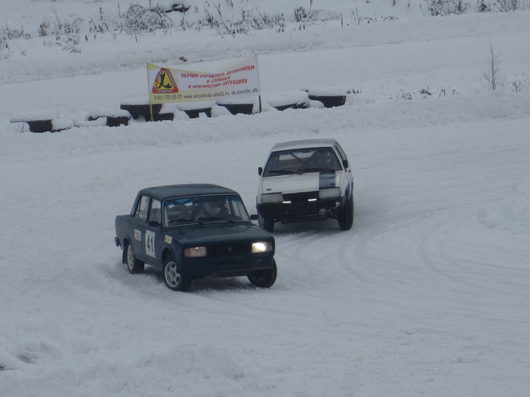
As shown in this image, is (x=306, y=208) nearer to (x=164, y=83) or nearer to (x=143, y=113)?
(x=164, y=83)

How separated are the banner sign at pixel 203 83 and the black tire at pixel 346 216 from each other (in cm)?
933

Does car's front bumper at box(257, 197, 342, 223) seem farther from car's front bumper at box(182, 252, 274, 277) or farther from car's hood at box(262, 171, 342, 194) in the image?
car's front bumper at box(182, 252, 274, 277)

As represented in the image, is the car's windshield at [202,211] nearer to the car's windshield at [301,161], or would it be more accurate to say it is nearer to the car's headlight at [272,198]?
the car's headlight at [272,198]

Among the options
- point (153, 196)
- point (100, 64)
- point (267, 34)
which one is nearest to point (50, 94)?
point (100, 64)

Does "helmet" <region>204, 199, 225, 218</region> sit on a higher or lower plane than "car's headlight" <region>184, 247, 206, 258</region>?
higher

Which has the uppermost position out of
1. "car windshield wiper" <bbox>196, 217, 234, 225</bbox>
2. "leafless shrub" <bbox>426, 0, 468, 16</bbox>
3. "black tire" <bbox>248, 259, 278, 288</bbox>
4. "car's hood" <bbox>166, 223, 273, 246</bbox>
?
"leafless shrub" <bbox>426, 0, 468, 16</bbox>

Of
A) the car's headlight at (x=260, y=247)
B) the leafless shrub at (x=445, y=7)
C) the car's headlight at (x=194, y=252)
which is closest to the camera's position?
the car's headlight at (x=194, y=252)

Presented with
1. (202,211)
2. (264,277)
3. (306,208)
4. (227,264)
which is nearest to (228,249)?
(227,264)

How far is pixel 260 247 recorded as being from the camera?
544 inches

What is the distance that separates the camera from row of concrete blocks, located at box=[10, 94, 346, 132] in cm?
2709

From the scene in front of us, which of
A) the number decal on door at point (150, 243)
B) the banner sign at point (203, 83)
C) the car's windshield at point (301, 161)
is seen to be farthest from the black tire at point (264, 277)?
the banner sign at point (203, 83)

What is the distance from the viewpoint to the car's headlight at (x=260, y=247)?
1377cm

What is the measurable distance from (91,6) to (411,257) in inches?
1310

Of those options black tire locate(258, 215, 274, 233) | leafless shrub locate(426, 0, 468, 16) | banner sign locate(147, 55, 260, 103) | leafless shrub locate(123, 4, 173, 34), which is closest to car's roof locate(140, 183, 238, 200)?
black tire locate(258, 215, 274, 233)
